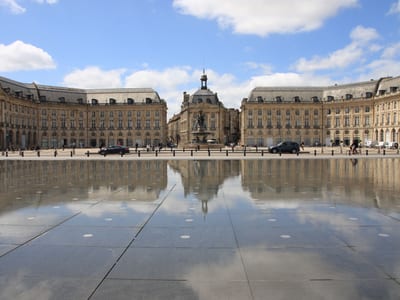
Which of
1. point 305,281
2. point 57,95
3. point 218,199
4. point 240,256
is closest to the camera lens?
point 305,281

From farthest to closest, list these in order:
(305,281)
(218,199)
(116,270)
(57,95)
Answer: (57,95) < (218,199) < (116,270) < (305,281)

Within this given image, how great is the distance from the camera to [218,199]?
38.7 ft

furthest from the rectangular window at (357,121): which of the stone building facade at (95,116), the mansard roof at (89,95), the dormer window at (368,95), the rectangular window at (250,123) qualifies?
the mansard roof at (89,95)

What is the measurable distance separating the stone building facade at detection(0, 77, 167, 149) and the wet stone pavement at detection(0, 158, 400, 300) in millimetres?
97584

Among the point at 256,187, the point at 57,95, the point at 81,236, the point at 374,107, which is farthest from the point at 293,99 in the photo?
the point at 81,236

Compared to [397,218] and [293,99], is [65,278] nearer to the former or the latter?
[397,218]

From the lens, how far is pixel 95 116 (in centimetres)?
10962

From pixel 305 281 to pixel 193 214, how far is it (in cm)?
461

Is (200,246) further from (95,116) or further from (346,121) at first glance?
(95,116)

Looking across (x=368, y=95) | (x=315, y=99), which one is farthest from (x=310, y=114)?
(x=368, y=95)

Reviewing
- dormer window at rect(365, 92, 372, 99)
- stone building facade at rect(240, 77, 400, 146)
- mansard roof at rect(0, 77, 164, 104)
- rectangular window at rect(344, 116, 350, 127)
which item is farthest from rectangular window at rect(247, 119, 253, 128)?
dormer window at rect(365, 92, 372, 99)

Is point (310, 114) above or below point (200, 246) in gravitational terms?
above

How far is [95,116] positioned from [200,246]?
355 ft

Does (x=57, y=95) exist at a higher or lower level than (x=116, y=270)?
higher
